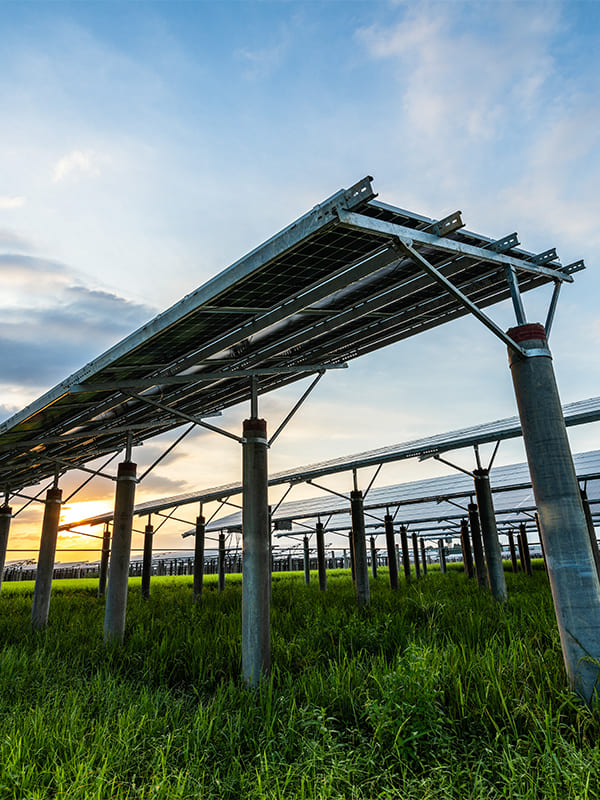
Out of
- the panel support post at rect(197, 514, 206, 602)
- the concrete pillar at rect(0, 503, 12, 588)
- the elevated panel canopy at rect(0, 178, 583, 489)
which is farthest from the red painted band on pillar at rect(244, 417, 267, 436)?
the concrete pillar at rect(0, 503, 12, 588)

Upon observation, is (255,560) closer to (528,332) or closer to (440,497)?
(528,332)

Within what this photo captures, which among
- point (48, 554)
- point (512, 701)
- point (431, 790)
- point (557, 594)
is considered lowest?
point (431, 790)

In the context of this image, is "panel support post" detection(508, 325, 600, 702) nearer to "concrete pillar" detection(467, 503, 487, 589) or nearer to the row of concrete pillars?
the row of concrete pillars

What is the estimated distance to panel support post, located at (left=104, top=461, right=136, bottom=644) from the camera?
10852 millimetres

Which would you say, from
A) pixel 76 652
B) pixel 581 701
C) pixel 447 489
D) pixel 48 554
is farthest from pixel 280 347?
pixel 447 489

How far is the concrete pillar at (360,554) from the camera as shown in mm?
13727

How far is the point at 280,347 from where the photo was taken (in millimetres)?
8195

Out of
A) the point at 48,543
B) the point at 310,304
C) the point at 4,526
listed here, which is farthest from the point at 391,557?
the point at 310,304

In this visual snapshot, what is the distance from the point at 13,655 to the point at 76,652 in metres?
1.14

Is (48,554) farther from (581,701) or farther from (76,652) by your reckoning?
(581,701)

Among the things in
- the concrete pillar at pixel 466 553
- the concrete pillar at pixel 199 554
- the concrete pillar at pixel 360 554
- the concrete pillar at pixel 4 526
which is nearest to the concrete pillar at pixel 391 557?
the concrete pillar at pixel 466 553

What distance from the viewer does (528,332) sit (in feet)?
18.8

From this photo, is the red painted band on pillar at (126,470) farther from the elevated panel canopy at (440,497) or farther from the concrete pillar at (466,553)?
the concrete pillar at (466,553)

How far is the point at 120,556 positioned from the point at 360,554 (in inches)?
259
